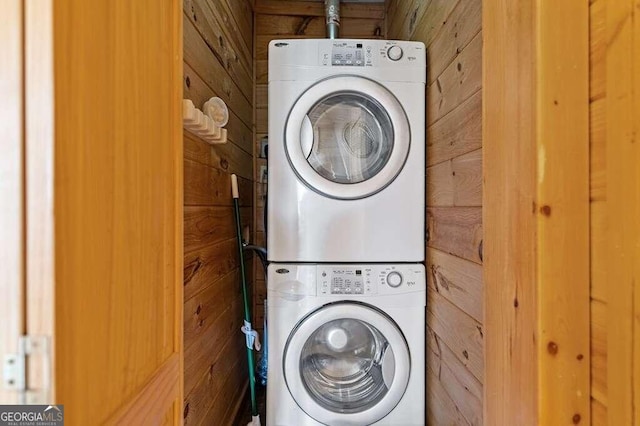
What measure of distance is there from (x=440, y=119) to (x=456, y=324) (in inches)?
28.5

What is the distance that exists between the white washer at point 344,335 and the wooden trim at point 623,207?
0.81 meters

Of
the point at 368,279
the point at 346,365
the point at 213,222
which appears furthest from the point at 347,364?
the point at 213,222

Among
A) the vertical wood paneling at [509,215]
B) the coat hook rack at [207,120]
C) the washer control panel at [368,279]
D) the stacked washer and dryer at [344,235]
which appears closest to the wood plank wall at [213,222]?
the coat hook rack at [207,120]

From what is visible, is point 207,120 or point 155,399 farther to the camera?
point 207,120

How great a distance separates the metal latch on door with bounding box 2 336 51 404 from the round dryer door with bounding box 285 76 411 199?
1056mm

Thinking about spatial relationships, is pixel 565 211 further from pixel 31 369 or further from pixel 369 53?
pixel 369 53

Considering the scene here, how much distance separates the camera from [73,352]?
1.25 ft

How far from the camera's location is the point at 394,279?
4.48 ft

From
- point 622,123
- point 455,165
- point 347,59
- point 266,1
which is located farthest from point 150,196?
point 266,1

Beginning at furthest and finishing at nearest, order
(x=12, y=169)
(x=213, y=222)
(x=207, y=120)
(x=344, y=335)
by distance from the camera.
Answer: (x=344, y=335) < (x=213, y=222) < (x=207, y=120) < (x=12, y=169)

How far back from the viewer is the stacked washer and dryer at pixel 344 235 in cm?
133

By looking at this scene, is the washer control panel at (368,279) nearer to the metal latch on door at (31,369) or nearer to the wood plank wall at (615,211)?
the wood plank wall at (615,211)

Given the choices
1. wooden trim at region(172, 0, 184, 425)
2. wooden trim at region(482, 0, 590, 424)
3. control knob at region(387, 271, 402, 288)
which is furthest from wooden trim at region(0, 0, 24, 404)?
control knob at region(387, 271, 402, 288)

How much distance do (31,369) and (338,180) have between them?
1149 millimetres
